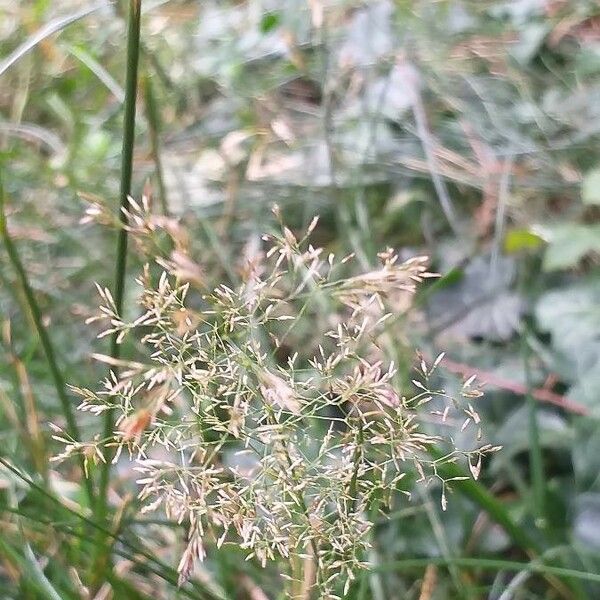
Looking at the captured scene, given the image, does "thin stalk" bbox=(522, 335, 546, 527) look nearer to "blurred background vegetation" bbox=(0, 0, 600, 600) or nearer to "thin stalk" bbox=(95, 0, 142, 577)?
"blurred background vegetation" bbox=(0, 0, 600, 600)

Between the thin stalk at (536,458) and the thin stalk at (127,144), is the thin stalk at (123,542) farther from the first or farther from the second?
the thin stalk at (536,458)

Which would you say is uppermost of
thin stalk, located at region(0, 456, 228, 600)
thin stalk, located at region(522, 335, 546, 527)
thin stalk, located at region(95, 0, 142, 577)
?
thin stalk, located at region(95, 0, 142, 577)

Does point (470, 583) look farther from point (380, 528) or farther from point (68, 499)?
point (68, 499)

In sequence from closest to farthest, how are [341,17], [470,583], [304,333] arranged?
[470,583]
[304,333]
[341,17]

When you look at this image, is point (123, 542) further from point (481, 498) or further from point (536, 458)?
point (536, 458)

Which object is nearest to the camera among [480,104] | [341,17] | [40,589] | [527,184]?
[40,589]

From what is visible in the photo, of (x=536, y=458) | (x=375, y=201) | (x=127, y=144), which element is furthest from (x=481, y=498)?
(x=375, y=201)

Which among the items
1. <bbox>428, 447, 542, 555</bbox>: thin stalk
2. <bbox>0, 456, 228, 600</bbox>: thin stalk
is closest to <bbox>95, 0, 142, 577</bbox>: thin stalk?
<bbox>0, 456, 228, 600</bbox>: thin stalk

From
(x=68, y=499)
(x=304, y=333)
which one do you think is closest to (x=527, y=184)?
(x=304, y=333)
